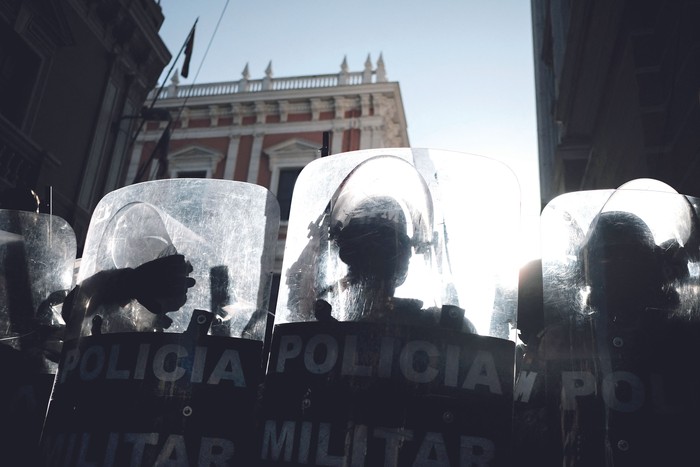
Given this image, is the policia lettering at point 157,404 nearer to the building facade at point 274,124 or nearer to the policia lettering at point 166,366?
the policia lettering at point 166,366

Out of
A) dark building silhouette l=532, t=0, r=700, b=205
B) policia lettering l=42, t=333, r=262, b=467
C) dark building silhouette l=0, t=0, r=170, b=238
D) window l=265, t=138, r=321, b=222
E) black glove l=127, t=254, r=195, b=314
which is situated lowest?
policia lettering l=42, t=333, r=262, b=467

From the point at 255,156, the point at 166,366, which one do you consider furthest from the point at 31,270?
the point at 255,156

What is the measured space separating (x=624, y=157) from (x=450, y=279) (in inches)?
166

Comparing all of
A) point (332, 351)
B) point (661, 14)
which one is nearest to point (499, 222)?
point (332, 351)

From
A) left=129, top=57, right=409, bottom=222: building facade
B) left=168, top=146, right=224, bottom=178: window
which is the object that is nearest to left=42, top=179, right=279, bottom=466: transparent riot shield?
left=129, top=57, right=409, bottom=222: building facade

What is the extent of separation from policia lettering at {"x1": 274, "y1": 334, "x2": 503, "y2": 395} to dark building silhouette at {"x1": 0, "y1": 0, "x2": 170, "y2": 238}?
724 cm

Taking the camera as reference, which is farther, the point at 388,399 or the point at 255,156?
the point at 255,156

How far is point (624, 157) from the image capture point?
5.06 metres

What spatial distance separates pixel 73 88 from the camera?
31.6 feet

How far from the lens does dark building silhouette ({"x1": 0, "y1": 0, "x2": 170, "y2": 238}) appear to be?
27.6 feet

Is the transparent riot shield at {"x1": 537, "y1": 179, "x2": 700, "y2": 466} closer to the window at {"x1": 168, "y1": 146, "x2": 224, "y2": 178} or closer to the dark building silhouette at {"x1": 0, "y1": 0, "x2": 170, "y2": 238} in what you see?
the dark building silhouette at {"x1": 0, "y1": 0, "x2": 170, "y2": 238}

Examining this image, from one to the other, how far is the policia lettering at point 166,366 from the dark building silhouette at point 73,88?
6824 millimetres

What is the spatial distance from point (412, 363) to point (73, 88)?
980cm

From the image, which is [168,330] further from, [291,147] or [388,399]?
[291,147]
